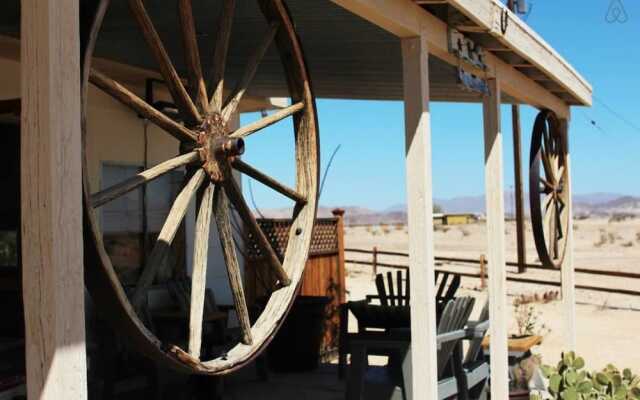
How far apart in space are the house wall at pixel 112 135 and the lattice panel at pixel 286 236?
2.36ft

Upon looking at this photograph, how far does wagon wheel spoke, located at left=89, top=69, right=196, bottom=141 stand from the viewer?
8.04 feet

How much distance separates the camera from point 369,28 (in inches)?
192

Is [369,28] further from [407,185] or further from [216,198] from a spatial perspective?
[216,198]

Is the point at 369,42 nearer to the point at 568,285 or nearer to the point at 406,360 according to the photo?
the point at 406,360

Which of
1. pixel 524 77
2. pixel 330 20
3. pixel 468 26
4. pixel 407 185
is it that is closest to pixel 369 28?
pixel 330 20

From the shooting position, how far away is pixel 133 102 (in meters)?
2.64

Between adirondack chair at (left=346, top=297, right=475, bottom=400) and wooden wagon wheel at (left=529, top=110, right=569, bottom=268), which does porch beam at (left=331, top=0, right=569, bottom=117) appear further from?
adirondack chair at (left=346, top=297, right=475, bottom=400)

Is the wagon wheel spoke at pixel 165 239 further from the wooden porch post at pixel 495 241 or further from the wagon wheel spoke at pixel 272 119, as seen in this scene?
the wooden porch post at pixel 495 241

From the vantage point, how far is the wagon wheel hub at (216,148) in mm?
2963

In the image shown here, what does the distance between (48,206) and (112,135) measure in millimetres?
4543

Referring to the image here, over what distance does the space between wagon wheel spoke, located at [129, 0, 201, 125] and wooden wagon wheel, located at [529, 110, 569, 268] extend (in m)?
4.33

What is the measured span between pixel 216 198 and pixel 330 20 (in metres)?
1.93

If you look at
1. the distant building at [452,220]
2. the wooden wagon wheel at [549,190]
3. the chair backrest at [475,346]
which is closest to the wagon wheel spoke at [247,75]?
the chair backrest at [475,346]

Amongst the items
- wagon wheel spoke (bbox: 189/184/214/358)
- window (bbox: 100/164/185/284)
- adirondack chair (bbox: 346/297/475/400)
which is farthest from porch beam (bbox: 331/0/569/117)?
window (bbox: 100/164/185/284)
